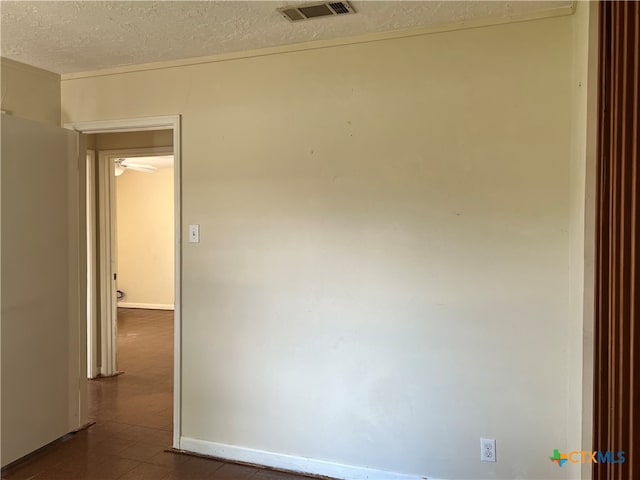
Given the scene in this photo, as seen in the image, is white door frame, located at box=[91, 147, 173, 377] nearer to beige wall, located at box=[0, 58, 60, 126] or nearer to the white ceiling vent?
beige wall, located at box=[0, 58, 60, 126]

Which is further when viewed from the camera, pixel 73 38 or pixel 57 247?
pixel 57 247

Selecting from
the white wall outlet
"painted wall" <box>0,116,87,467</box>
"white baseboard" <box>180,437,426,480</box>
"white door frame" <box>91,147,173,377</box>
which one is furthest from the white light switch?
the white wall outlet

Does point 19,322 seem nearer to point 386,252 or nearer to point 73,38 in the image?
point 73,38

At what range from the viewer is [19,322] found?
2.67 meters

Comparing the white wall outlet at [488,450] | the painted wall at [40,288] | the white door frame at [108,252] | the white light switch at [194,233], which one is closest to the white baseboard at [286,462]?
the white wall outlet at [488,450]

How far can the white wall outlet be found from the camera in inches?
87.7

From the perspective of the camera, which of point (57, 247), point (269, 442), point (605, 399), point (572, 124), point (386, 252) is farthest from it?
point (57, 247)

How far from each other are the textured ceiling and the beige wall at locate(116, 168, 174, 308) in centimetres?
517

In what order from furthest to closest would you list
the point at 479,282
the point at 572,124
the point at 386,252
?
1. the point at 386,252
2. the point at 479,282
3. the point at 572,124

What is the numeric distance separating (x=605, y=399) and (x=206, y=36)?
7.96 feet

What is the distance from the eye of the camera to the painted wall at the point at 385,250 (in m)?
2.16

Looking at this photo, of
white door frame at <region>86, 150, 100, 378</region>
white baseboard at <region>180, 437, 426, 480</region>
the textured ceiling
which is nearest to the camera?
the textured ceiling

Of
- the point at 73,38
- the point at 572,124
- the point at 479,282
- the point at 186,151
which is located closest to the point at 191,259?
the point at 186,151

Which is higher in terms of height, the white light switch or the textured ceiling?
the textured ceiling
